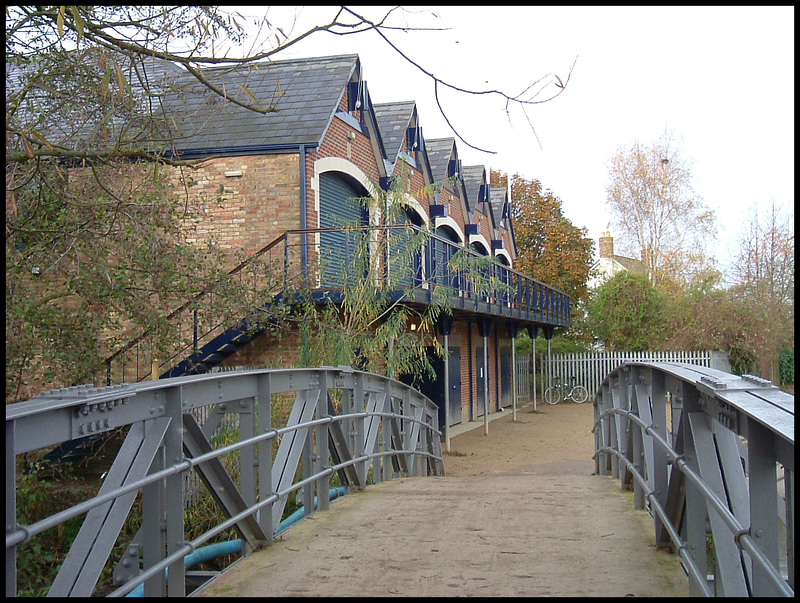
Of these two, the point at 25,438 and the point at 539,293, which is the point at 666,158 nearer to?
the point at 539,293

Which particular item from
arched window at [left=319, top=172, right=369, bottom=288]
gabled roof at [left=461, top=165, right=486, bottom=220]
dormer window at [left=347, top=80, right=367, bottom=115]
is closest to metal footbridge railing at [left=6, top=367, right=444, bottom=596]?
arched window at [left=319, top=172, right=369, bottom=288]

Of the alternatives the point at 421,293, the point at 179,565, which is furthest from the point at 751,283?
the point at 179,565

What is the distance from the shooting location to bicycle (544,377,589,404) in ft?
98.8

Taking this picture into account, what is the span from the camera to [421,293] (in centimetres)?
1368

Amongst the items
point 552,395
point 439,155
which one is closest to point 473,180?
point 439,155

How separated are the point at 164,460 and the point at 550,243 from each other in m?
37.6

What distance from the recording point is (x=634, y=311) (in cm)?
3219

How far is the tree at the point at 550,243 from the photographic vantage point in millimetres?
39812

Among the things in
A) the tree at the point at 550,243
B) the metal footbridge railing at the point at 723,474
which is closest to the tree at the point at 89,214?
the metal footbridge railing at the point at 723,474

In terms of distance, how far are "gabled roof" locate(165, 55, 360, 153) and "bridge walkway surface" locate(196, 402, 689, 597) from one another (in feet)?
26.5

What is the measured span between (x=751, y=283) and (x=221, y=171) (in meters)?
24.0

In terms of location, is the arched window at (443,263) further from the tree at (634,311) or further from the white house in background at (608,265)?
the white house in background at (608,265)

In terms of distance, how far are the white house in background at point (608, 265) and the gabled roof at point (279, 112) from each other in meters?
26.3

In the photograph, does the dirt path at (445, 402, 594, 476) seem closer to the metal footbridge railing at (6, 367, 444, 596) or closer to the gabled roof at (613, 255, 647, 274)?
the metal footbridge railing at (6, 367, 444, 596)
